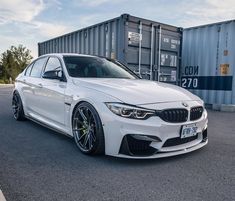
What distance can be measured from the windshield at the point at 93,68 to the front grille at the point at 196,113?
151 centimetres

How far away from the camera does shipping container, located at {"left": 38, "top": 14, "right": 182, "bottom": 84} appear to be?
7.67 m

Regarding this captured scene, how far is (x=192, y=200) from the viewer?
2.43 meters

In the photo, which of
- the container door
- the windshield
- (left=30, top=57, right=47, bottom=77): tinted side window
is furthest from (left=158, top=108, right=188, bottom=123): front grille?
the container door

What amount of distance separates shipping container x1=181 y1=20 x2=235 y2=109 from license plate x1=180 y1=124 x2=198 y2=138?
18.0 feet

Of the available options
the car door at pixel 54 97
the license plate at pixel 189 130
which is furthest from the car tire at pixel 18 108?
the license plate at pixel 189 130

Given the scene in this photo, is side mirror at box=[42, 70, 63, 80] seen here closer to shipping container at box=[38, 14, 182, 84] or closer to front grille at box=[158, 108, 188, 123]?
front grille at box=[158, 108, 188, 123]

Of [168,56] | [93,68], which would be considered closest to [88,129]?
[93,68]

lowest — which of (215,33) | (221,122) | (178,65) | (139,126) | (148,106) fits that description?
(221,122)

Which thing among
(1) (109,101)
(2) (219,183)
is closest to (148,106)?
(1) (109,101)

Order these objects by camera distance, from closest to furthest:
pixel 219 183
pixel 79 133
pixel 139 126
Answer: pixel 219 183, pixel 139 126, pixel 79 133

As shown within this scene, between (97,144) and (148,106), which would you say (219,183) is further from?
(97,144)

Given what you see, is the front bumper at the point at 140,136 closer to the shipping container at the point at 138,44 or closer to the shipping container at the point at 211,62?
the shipping container at the point at 138,44

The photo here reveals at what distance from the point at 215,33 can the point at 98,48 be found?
390 centimetres

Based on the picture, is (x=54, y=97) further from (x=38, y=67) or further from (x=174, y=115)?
(x=174, y=115)
